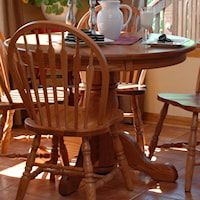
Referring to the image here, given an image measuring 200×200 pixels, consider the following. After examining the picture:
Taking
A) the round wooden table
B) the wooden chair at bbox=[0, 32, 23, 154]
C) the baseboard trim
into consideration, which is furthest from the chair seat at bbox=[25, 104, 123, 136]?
the baseboard trim

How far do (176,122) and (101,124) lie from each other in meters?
1.91

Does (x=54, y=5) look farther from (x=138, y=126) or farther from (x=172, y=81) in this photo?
(x=138, y=126)

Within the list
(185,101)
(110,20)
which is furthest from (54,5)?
(185,101)

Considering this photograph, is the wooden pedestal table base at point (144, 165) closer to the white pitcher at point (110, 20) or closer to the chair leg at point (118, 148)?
the chair leg at point (118, 148)

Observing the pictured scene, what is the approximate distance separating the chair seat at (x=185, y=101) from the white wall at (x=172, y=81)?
1.05 metres

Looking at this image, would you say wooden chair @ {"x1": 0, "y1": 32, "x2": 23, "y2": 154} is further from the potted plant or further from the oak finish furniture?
the potted plant

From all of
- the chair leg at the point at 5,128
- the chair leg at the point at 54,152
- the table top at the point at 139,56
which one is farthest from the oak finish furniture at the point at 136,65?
the chair leg at the point at 5,128

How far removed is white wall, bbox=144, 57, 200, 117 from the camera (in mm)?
3984

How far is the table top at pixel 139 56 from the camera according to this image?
2254 millimetres

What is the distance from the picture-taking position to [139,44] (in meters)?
2.63

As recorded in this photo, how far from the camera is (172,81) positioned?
4082mm

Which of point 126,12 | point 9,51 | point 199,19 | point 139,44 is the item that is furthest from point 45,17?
point 9,51

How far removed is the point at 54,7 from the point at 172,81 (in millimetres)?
1132

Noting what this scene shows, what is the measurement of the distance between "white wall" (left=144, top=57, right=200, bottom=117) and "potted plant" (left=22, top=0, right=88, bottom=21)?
861 millimetres
